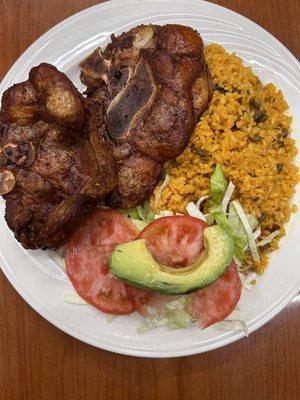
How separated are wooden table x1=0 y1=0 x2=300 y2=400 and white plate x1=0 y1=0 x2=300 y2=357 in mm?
245

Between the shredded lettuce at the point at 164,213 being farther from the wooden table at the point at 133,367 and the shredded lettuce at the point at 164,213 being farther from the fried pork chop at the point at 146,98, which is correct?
the wooden table at the point at 133,367

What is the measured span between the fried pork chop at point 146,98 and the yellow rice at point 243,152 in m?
0.07

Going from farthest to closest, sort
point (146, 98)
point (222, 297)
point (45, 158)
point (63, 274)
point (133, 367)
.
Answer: point (133, 367) → point (63, 274) → point (222, 297) → point (146, 98) → point (45, 158)

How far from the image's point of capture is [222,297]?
219cm

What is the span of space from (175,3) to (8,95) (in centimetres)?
87

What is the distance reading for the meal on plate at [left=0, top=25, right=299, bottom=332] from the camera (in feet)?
6.47

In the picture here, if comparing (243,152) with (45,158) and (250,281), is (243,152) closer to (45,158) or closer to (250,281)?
(250,281)

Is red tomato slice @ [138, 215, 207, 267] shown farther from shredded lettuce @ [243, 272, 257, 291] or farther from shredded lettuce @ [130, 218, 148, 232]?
shredded lettuce @ [243, 272, 257, 291]

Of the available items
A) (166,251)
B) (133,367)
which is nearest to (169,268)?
(166,251)

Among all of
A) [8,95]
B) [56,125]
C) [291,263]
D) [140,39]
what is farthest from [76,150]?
[291,263]

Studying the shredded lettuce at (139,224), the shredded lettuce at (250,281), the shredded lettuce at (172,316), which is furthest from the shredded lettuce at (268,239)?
the shredded lettuce at (139,224)

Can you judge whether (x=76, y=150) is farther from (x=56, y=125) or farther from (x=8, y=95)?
(x=8, y=95)

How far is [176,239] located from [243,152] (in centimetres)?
45

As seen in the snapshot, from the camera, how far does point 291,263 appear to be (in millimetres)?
2287
